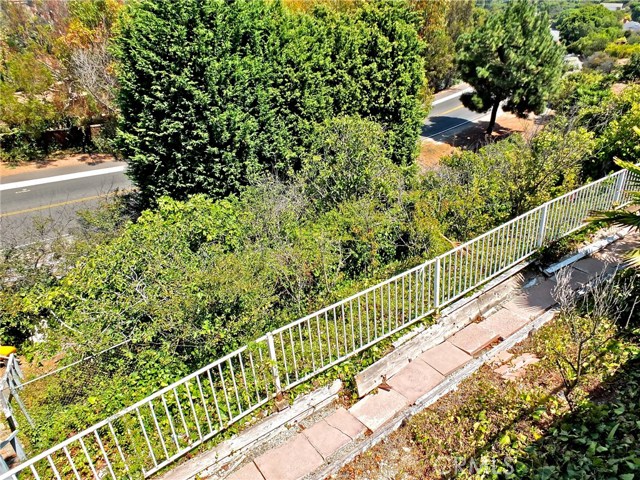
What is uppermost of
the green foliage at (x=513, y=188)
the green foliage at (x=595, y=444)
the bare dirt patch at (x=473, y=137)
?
the green foliage at (x=513, y=188)

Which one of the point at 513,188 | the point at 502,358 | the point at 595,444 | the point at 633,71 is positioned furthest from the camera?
the point at 633,71

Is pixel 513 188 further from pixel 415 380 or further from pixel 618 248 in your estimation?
pixel 415 380

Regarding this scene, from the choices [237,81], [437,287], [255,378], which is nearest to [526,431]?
[437,287]

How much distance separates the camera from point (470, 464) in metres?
3.92

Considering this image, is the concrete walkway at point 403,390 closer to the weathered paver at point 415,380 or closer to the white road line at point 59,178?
the weathered paver at point 415,380

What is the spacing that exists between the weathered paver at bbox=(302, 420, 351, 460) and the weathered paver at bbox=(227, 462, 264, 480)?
64 cm

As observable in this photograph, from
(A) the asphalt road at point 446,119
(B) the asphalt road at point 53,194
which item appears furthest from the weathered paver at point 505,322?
(A) the asphalt road at point 446,119

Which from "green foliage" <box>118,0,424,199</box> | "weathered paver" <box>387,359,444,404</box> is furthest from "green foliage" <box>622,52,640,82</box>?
"weathered paver" <box>387,359,444,404</box>

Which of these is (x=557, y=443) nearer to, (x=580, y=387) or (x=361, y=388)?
(x=580, y=387)

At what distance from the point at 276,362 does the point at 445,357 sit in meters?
2.30

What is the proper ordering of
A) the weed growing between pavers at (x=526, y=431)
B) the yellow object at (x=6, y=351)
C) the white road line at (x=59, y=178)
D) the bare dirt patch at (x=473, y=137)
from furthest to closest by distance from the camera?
the bare dirt patch at (x=473, y=137)
the white road line at (x=59, y=178)
the yellow object at (x=6, y=351)
the weed growing between pavers at (x=526, y=431)

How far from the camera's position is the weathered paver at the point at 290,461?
4172 millimetres

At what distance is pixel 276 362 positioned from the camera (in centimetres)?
464

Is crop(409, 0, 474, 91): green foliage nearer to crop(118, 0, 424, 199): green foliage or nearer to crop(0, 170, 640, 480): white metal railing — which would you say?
crop(118, 0, 424, 199): green foliage
